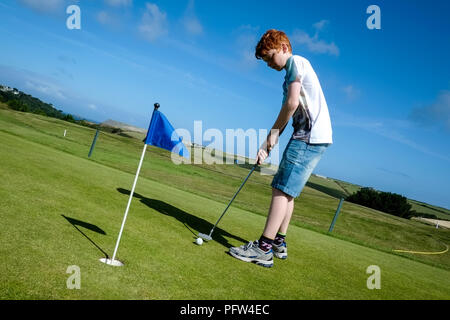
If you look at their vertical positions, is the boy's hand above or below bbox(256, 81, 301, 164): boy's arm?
below

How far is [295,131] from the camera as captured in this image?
3885mm

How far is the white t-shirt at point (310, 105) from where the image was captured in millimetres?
3633

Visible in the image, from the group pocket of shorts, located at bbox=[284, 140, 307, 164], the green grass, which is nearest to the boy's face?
pocket of shorts, located at bbox=[284, 140, 307, 164]

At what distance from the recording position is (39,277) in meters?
2.01

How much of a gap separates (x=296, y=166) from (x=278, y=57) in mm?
1318

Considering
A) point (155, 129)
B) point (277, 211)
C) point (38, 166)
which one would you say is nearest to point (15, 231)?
point (155, 129)

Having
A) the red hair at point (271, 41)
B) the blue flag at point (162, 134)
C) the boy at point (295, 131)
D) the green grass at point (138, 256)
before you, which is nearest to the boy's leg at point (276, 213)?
the boy at point (295, 131)

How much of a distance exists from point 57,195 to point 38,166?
2.27 metres

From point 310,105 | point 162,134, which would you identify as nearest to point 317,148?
point 310,105

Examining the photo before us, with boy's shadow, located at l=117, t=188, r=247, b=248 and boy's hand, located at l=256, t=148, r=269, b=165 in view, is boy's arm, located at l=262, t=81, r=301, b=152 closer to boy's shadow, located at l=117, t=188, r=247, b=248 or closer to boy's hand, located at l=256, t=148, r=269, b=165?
boy's hand, located at l=256, t=148, r=269, b=165

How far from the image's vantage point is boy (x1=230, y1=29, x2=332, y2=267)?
11.7 feet

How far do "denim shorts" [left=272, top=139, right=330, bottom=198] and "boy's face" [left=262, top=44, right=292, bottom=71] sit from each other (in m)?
0.95

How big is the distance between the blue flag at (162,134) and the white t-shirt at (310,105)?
146 cm

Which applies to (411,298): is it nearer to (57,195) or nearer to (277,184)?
(277,184)
